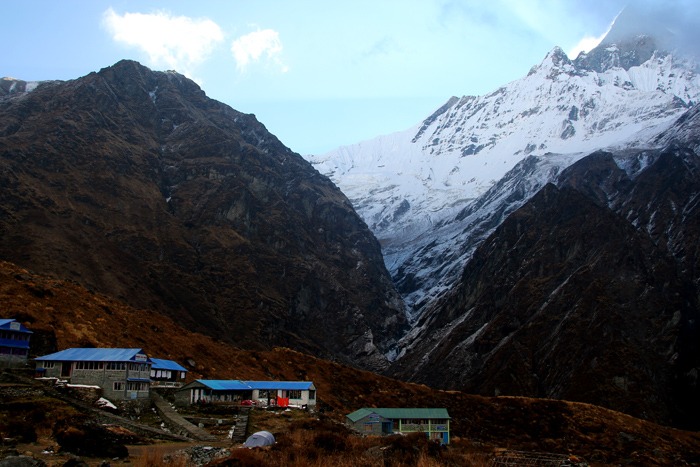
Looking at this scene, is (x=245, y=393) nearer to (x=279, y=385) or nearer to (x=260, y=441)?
(x=279, y=385)

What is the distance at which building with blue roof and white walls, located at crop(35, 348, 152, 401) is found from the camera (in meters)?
51.0

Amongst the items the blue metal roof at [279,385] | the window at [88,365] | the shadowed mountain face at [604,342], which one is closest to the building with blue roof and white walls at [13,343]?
the window at [88,365]

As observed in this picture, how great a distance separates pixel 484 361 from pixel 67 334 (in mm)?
131035

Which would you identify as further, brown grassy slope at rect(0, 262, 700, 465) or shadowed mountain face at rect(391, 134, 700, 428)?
shadowed mountain face at rect(391, 134, 700, 428)

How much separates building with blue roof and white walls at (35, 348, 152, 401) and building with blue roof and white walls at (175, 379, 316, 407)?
683cm

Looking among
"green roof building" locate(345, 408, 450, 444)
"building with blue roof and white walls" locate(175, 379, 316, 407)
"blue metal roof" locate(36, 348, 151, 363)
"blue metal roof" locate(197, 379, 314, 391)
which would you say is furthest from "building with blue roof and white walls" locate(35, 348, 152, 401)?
"green roof building" locate(345, 408, 450, 444)

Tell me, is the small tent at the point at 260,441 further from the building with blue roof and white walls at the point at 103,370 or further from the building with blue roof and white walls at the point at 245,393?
the building with blue roof and white walls at the point at 245,393

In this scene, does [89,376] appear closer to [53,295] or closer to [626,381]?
[53,295]

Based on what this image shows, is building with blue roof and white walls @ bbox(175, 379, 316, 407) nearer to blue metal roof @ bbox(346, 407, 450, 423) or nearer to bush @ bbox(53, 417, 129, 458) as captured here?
blue metal roof @ bbox(346, 407, 450, 423)

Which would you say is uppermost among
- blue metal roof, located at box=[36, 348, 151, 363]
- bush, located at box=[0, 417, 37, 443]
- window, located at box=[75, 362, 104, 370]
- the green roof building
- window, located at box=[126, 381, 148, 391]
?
blue metal roof, located at box=[36, 348, 151, 363]

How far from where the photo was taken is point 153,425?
46.1m

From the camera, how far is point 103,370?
51.1 meters

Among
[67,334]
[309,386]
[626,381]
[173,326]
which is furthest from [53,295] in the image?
[626,381]

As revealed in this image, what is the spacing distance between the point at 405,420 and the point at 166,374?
25006 mm
